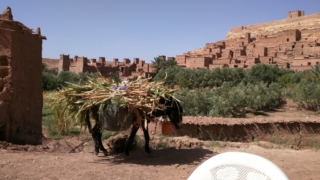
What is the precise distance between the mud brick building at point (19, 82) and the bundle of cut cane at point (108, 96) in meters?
1.77

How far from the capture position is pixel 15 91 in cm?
741

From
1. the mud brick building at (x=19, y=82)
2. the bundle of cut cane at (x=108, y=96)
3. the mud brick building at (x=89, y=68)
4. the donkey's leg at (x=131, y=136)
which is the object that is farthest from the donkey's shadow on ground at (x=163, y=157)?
the mud brick building at (x=89, y=68)

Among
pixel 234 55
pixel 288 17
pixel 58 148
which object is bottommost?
pixel 58 148

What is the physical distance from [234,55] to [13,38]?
48.6 m

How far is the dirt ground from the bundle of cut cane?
969 mm

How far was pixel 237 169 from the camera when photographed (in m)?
1.77

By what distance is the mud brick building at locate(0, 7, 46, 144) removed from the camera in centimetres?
718

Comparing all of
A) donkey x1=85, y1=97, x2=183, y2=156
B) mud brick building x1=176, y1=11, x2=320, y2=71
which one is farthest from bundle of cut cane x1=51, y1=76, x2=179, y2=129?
mud brick building x1=176, y1=11, x2=320, y2=71

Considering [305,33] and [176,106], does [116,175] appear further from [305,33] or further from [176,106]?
[305,33]

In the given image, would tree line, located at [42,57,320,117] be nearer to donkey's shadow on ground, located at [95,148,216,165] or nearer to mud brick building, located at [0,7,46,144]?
donkey's shadow on ground, located at [95,148,216,165]

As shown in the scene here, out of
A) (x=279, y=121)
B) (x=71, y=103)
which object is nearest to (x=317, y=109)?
(x=279, y=121)

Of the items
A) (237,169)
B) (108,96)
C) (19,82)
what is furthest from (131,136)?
(237,169)

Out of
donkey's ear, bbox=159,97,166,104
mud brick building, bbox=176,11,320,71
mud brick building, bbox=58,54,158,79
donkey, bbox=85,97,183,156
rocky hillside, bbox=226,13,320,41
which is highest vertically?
rocky hillside, bbox=226,13,320,41

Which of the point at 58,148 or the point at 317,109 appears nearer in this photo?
the point at 58,148
